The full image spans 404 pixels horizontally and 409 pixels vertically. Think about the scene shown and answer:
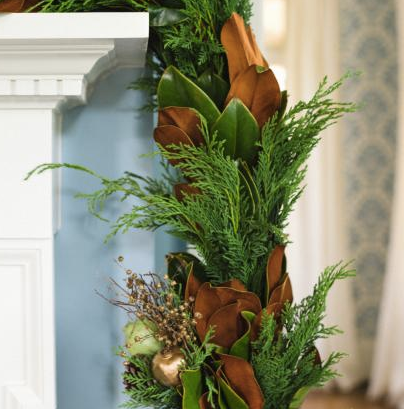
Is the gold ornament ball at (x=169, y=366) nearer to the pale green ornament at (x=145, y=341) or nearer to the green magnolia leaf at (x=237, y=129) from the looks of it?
the pale green ornament at (x=145, y=341)

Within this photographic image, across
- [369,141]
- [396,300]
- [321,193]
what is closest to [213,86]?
[396,300]

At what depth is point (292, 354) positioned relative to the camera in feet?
3.26

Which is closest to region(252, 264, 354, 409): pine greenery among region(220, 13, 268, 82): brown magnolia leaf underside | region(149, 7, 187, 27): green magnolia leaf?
region(220, 13, 268, 82): brown magnolia leaf underside

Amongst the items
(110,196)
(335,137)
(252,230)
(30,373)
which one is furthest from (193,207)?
(335,137)

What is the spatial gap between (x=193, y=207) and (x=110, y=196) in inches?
8.8

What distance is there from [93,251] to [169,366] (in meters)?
0.29

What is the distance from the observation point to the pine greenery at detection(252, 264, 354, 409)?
0.97 metres

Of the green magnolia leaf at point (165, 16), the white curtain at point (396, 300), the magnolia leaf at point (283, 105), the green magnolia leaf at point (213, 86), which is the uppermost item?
the green magnolia leaf at point (165, 16)

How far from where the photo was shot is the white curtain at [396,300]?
3.57 meters

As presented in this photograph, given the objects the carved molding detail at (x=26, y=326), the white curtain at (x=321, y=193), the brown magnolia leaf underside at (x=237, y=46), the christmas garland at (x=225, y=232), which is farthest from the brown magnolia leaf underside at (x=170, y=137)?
the white curtain at (x=321, y=193)

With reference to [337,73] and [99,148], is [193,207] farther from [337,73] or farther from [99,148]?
[337,73]

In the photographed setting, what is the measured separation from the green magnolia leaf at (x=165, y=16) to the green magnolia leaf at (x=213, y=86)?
9 cm

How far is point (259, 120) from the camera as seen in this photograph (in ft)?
3.37

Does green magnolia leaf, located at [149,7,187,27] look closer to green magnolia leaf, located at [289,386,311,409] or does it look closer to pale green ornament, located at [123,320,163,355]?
pale green ornament, located at [123,320,163,355]
